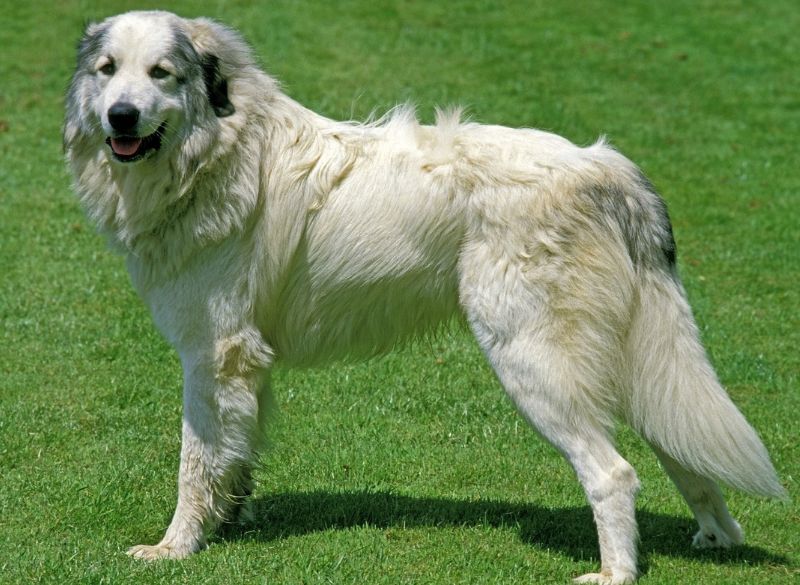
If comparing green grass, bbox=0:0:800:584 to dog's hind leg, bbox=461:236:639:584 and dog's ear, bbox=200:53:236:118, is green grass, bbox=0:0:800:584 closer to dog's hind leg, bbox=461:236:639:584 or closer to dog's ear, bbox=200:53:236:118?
dog's hind leg, bbox=461:236:639:584

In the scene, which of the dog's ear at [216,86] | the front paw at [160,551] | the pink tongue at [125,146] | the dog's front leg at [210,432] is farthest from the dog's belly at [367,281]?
the front paw at [160,551]

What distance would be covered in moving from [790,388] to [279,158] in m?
3.99

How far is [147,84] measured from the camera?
4941mm

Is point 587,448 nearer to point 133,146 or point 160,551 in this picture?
point 160,551

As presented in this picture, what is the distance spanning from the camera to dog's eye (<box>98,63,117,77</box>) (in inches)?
198

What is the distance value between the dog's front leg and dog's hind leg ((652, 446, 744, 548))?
190 centimetres

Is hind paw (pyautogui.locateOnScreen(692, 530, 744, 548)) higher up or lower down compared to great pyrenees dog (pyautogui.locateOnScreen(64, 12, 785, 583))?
lower down

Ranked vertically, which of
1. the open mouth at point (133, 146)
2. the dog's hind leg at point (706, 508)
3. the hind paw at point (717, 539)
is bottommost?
the hind paw at point (717, 539)

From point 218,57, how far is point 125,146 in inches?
24.8

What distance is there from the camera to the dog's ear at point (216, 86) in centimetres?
517

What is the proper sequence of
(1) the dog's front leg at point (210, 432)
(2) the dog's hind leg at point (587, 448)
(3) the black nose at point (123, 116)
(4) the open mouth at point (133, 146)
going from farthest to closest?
1. (1) the dog's front leg at point (210, 432)
2. (4) the open mouth at point (133, 146)
3. (3) the black nose at point (123, 116)
4. (2) the dog's hind leg at point (587, 448)

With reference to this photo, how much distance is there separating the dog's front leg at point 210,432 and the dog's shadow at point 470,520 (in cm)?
29

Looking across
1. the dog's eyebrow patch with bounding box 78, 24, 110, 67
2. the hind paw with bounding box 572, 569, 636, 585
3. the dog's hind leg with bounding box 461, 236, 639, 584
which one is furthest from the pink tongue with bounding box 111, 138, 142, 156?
the hind paw with bounding box 572, 569, 636, 585

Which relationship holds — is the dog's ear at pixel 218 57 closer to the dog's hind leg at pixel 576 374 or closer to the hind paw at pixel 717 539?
the dog's hind leg at pixel 576 374
